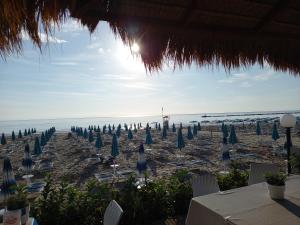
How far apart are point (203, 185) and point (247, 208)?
137 centimetres

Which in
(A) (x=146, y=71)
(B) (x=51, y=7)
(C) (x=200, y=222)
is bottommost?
(C) (x=200, y=222)

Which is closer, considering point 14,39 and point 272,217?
point 14,39

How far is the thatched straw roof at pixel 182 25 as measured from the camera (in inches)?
62.7

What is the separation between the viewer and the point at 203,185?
375 cm

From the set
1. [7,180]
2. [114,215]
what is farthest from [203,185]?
[7,180]

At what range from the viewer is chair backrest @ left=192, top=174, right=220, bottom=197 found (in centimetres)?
369

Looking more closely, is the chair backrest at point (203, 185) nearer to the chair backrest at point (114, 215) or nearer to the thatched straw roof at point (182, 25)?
the chair backrest at point (114, 215)

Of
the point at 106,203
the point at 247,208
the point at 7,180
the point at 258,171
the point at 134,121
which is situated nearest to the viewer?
the point at 247,208

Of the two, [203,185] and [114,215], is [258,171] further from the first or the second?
[114,215]

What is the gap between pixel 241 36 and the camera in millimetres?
2396

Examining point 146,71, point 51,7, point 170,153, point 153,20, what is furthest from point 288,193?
point 170,153

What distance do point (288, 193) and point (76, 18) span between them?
111 inches

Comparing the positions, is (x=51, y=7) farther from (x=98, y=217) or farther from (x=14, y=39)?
(x=98, y=217)

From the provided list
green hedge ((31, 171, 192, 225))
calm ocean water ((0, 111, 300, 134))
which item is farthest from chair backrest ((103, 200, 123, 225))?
calm ocean water ((0, 111, 300, 134))
